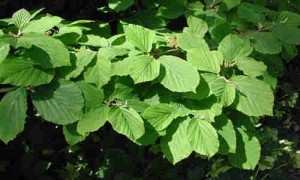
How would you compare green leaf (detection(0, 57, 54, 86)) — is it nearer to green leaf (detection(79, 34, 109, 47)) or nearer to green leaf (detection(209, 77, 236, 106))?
green leaf (detection(79, 34, 109, 47))

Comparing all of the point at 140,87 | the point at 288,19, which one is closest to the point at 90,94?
the point at 140,87

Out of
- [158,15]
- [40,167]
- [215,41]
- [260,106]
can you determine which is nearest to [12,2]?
[158,15]

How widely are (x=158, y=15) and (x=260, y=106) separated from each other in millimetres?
655

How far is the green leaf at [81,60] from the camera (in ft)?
4.17

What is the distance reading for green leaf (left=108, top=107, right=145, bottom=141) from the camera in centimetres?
122

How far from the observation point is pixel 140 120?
1243 mm

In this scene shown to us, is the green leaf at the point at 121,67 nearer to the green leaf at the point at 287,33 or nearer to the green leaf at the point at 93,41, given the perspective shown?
the green leaf at the point at 93,41

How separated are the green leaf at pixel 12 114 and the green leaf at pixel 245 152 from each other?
2.30 feet

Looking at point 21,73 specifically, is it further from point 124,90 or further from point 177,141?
point 177,141

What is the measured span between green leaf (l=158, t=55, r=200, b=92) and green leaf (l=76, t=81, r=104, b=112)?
20 centimetres

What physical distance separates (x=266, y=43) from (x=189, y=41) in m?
0.34

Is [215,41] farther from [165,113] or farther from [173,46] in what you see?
[165,113]

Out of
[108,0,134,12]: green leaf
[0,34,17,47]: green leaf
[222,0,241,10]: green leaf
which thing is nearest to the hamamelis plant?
[0,34,17,47]: green leaf

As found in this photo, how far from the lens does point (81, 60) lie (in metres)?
1.31
